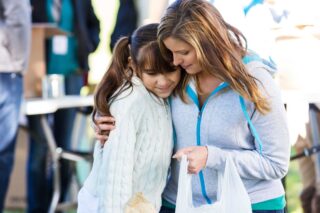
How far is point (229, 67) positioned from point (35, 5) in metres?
2.59

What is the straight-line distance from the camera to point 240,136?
2156mm

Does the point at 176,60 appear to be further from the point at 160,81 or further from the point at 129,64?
the point at 129,64

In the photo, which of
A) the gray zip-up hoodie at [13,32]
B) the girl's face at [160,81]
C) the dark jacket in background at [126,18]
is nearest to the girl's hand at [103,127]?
the girl's face at [160,81]

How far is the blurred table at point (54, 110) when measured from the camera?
13.5 ft

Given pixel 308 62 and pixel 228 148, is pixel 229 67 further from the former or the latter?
pixel 308 62

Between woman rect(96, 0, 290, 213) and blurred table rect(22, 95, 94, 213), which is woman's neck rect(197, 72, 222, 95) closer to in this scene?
woman rect(96, 0, 290, 213)

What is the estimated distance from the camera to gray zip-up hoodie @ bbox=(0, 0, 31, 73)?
152 inches

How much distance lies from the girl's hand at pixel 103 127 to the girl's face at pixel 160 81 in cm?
16

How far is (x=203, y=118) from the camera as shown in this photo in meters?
2.16

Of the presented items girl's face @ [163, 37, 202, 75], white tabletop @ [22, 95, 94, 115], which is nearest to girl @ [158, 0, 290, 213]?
girl's face @ [163, 37, 202, 75]

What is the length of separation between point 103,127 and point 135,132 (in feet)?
0.39

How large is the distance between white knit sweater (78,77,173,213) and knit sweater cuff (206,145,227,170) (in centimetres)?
17

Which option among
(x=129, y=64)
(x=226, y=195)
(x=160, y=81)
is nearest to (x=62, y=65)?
(x=129, y=64)

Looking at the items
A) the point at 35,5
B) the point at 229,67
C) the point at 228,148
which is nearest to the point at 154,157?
the point at 228,148
